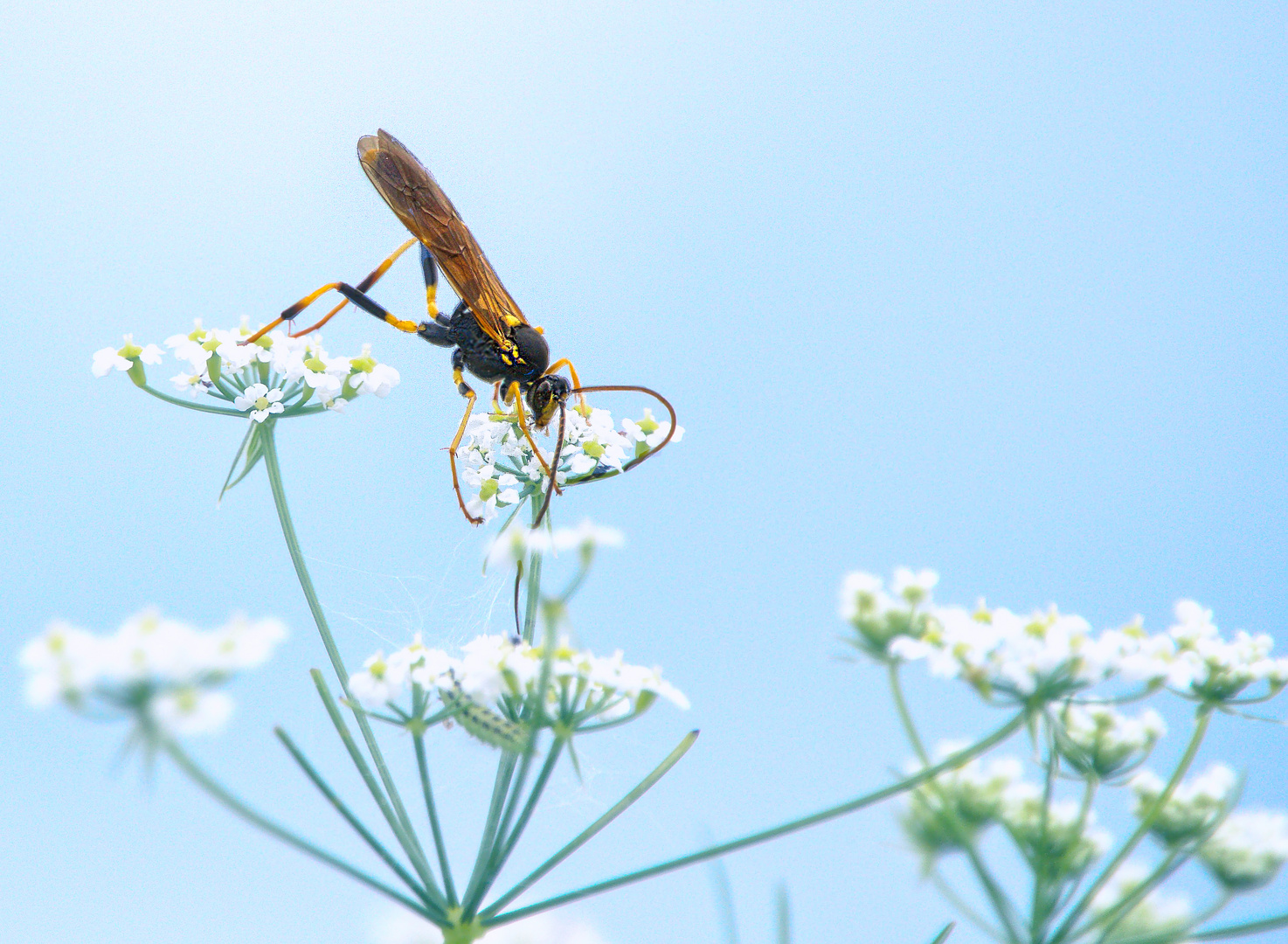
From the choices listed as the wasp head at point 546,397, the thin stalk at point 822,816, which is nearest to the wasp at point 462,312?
the wasp head at point 546,397

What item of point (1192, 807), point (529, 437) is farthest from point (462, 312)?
→ point (1192, 807)

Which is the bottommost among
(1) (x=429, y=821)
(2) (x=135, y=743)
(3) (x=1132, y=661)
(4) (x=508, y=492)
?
(2) (x=135, y=743)

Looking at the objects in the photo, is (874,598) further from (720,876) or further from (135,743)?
(135,743)

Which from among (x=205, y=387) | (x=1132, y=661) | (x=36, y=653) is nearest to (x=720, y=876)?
(x=1132, y=661)

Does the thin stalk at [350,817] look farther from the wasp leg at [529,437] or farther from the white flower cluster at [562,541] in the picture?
the wasp leg at [529,437]

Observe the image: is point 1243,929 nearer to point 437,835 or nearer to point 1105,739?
point 1105,739

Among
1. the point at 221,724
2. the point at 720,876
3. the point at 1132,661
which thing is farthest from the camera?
the point at 720,876
